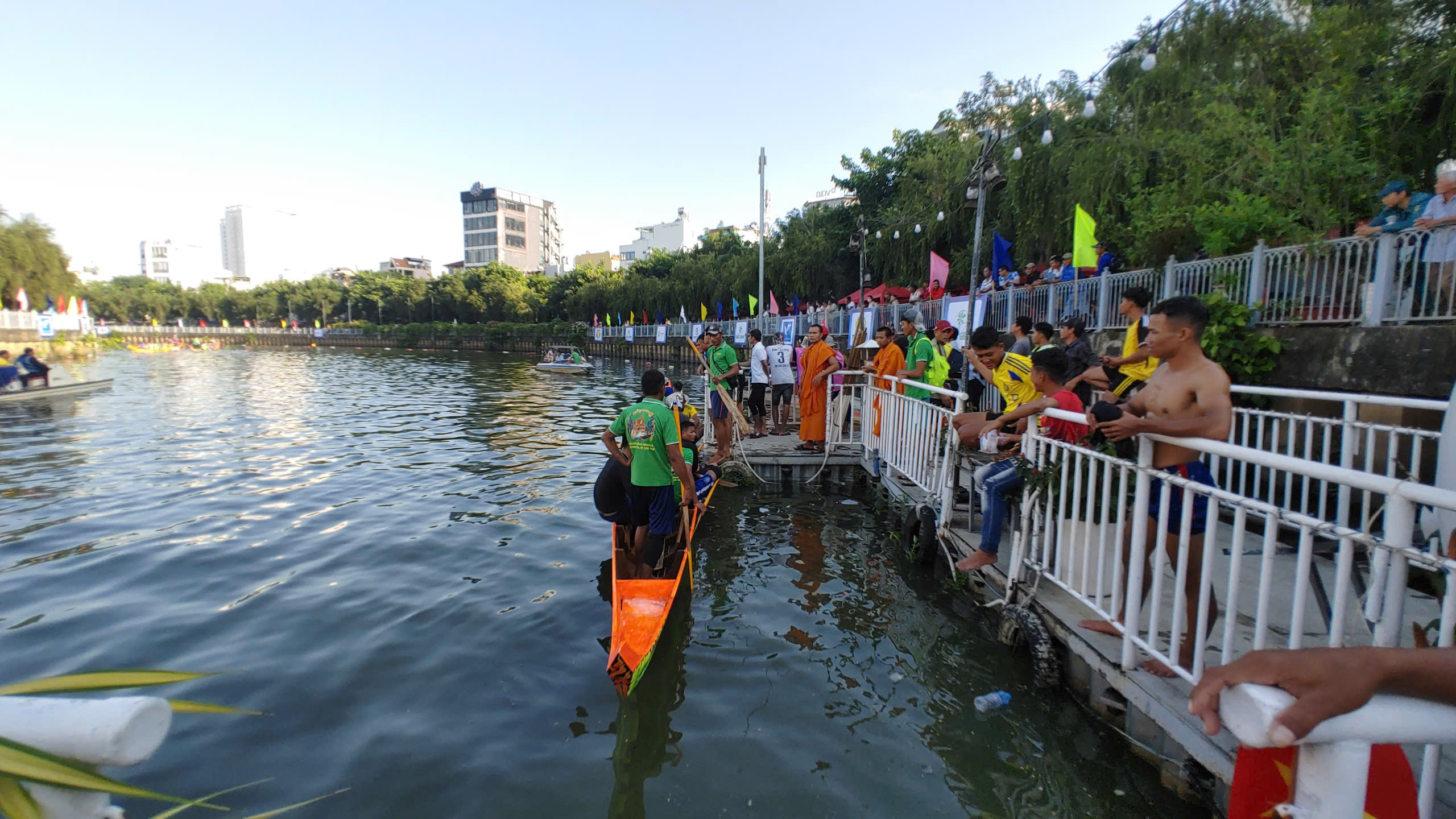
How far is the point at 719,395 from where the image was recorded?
10867mm

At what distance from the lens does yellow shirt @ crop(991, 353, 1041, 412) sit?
593cm

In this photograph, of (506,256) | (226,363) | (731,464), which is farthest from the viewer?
(506,256)

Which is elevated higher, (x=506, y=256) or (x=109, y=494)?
(x=506, y=256)

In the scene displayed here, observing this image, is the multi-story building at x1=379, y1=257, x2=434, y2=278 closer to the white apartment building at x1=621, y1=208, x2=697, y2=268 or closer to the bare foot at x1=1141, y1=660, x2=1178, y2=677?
the white apartment building at x1=621, y1=208, x2=697, y2=268

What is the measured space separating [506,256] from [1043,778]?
128 metres

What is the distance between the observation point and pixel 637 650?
4566mm

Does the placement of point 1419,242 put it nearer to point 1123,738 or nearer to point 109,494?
point 1123,738

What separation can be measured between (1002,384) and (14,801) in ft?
20.6

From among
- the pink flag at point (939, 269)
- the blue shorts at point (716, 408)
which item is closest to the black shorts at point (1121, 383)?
the blue shorts at point (716, 408)

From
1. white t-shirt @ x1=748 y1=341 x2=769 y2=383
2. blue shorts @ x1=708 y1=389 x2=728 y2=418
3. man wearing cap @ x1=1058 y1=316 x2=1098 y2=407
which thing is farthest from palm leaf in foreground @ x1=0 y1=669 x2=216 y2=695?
white t-shirt @ x1=748 y1=341 x2=769 y2=383

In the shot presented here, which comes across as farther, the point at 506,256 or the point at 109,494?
the point at 506,256

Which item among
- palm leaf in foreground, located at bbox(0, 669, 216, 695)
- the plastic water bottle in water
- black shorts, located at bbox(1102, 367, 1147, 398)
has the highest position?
black shorts, located at bbox(1102, 367, 1147, 398)

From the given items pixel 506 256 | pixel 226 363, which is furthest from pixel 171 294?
pixel 226 363

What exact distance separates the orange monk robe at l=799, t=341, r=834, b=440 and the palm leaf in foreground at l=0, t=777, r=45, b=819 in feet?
31.6
